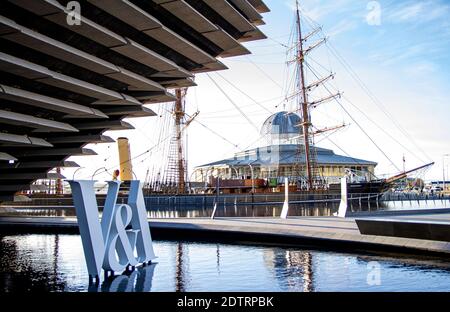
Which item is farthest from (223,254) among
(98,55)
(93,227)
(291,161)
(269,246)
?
(291,161)

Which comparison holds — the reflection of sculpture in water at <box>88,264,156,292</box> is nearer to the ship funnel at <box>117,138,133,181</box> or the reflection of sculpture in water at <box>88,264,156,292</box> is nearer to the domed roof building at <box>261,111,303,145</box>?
the ship funnel at <box>117,138,133,181</box>

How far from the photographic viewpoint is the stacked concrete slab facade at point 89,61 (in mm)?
12070

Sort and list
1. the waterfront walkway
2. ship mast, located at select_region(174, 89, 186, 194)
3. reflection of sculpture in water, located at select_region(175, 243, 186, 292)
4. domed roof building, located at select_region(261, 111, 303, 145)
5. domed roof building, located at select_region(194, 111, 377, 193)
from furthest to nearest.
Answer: domed roof building, located at select_region(261, 111, 303, 145) → domed roof building, located at select_region(194, 111, 377, 193) → ship mast, located at select_region(174, 89, 186, 194) → the waterfront walkway → reflection of sculpture in water, located at select_region(175, 243, 186, 292)

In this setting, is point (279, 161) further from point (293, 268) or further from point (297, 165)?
point (293, 268)

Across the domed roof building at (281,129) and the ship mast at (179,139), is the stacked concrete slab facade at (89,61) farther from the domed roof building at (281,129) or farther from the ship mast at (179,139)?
the domed roof building at (281,129)

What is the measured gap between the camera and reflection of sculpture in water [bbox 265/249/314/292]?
342 inches

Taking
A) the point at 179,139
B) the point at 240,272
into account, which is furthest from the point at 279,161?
the point at 240,272

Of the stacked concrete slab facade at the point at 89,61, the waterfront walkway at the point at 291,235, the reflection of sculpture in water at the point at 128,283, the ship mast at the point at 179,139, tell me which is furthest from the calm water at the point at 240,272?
the ship mast at the point at 179,139

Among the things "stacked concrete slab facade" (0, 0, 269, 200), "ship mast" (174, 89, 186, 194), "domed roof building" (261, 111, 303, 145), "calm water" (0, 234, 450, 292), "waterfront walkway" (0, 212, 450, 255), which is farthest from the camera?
"domed roof building" (261, 111, 303, 145)

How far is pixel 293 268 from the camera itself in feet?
33.7

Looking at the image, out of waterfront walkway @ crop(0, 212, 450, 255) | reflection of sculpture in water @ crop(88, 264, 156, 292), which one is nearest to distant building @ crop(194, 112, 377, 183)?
waterfront walkway @ crop(0, 212, 450, 255)

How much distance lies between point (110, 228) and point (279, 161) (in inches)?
3075

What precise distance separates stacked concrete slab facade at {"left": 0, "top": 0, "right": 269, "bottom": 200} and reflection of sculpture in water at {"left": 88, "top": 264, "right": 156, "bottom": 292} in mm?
6344
